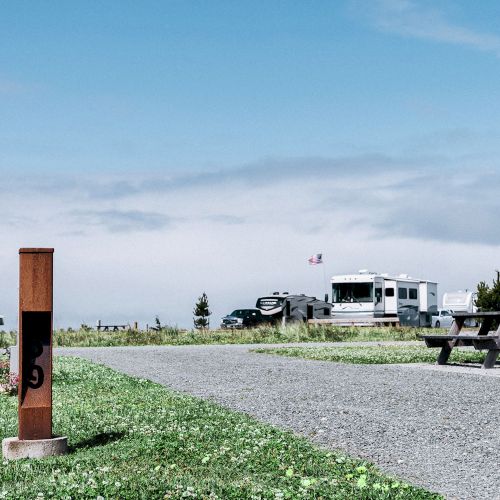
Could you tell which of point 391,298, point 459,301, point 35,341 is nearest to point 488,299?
point 459,301

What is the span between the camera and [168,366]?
58.1 ft

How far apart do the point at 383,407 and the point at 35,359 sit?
4.31 metres

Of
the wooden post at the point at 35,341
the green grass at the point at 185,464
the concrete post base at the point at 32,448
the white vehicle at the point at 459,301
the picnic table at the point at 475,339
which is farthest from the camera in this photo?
the white vehicle at the point at 459,301

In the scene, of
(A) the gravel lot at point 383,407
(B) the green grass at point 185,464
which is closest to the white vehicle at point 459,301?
(A) the gravel lot at point 383,407

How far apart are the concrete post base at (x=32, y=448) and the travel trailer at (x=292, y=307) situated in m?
34.1

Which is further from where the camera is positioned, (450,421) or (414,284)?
(414,284)

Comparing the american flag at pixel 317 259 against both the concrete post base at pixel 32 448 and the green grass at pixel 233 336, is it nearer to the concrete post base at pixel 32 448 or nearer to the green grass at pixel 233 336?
the green grass at pixel 233 336

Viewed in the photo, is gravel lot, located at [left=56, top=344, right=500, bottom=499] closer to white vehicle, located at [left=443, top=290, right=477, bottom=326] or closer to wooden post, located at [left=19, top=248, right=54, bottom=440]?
wooden post, located at [left=19, top=248, right=54, bottom=440]

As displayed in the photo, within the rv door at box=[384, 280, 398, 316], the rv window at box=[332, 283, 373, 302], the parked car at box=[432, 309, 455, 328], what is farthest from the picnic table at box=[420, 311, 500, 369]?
the parked car at box=[432, 309, 455, 328]

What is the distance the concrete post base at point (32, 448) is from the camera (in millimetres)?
7320

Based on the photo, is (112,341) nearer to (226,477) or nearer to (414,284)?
(414,284)

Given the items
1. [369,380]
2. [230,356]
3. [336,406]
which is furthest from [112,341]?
[336,406]

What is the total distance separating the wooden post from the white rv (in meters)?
34.1

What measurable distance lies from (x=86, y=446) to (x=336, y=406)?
347cm
